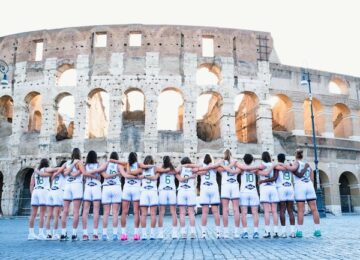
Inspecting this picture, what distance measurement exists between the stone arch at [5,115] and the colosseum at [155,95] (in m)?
0.07

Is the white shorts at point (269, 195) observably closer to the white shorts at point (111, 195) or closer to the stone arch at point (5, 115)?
the white shorts at point (111, 195)

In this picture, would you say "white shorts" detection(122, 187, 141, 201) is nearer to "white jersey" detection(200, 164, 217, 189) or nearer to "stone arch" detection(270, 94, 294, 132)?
"white jersey" detection(200, 164, 217, 189)

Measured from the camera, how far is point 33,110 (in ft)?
82.5

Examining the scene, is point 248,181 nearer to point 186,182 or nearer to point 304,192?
point 304,192

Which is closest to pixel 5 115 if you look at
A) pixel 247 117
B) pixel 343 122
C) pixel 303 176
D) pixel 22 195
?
pixel 22 195

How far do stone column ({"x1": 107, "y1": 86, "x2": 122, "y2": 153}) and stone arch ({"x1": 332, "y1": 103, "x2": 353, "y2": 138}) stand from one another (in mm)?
15080

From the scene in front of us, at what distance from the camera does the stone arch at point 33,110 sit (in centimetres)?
2289

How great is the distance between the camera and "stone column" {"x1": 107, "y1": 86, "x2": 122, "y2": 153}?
2091 cm

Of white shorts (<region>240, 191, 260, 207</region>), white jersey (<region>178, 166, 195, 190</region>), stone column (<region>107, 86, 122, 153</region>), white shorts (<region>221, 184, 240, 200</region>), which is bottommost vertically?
white shorts (<region>240, 191, 260, 207</region>)


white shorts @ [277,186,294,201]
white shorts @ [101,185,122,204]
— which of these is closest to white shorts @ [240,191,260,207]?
white shorts @ [277,186,294,201]

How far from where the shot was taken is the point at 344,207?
24516 mm

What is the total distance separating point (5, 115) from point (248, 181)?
21.4 metres

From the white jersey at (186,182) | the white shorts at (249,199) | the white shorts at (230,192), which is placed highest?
the white jersey at (186,182)

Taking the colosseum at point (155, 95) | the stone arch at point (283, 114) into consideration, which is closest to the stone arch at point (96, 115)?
the colosseum at point (155, 95)
